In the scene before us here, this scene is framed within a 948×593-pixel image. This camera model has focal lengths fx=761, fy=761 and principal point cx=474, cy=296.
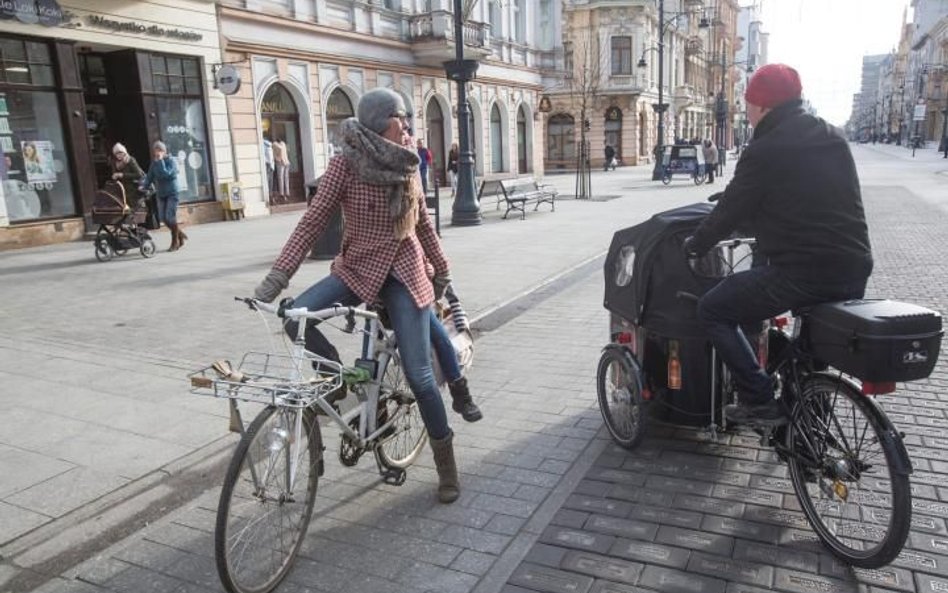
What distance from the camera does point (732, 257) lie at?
12.8 ft

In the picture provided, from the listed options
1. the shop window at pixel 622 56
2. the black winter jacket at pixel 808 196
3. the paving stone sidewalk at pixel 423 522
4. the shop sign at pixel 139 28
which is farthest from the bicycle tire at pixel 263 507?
the shop window at pixel 622 56

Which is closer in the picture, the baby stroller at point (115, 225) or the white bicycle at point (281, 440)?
the white bicycle at point (281, 440)

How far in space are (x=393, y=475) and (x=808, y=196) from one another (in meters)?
2.31

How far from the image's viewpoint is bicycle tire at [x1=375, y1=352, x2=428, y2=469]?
3658 mm

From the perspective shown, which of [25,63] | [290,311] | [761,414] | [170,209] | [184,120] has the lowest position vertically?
[761,414]

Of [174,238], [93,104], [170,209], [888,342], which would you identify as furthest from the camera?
[93,104]

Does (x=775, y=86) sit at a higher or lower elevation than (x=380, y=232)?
higher

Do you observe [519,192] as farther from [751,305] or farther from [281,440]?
[281,440]

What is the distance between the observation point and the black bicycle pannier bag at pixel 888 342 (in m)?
2.74

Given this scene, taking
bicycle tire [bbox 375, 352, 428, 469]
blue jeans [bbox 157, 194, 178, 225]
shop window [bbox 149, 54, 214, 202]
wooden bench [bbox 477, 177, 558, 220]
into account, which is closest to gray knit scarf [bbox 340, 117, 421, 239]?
bicycle tire [bbox 375, 352, 428, 469]

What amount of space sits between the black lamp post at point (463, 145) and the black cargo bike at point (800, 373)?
11557 millimetres

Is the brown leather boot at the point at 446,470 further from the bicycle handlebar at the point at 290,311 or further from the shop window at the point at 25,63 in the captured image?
the shop window at the point at 25,63

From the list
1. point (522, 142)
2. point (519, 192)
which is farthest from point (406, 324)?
point (522, 142)

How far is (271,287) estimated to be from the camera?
310cm
